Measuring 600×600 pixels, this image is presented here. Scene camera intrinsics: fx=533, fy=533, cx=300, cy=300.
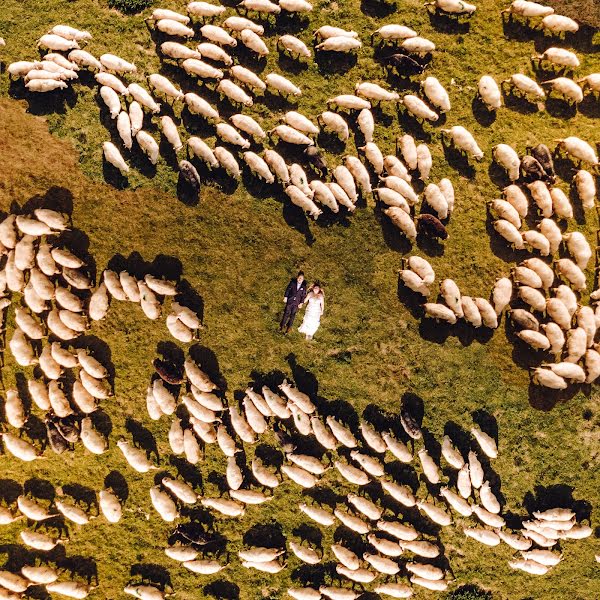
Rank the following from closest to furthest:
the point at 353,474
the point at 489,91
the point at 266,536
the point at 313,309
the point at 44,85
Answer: the point at 44,85 < the point at 489,91 < the point at 313,309 < the point at 353,474 < the point at 266,536

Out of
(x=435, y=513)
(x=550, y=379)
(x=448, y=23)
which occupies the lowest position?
(x=435, y=513)

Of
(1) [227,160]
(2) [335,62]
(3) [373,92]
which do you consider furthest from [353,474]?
(2) [335,62]

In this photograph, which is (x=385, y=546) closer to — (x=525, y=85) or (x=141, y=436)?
(x=141, y=436)

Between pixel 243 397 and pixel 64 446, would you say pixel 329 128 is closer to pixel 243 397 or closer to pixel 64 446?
pixel 243 397

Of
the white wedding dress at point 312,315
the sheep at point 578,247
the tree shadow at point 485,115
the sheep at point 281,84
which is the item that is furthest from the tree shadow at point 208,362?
the sheep at point 578,247

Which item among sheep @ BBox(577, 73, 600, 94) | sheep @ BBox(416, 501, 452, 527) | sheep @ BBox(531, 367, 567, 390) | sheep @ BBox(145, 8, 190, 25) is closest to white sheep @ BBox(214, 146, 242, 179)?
sheep @ BBox(145, 8, 190, 25)

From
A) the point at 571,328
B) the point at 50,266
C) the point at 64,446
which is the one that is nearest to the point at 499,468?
the point at 571,328
